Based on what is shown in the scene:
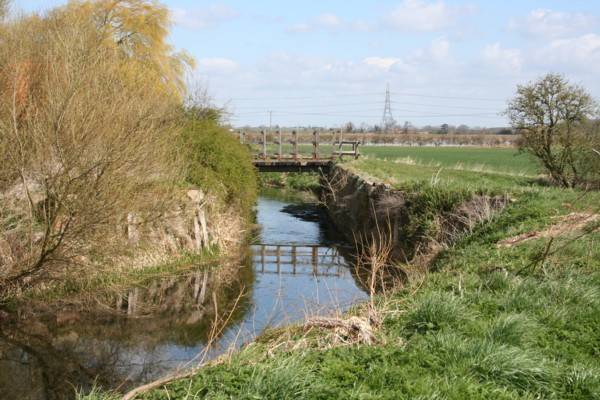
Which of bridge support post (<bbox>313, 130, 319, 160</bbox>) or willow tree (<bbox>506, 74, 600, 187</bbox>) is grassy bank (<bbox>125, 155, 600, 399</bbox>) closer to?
willow tree (<bbox>506, 74, 600, 187</bbox>)

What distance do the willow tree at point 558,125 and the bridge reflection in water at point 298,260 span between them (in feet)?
27.5

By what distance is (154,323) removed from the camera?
40.3 feet

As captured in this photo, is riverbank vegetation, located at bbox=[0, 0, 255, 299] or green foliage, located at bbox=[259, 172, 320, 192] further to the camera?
green foliage, located at bbox=[259, 172, 320, 192]

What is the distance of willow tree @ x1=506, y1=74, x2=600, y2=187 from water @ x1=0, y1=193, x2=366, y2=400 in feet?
28.9

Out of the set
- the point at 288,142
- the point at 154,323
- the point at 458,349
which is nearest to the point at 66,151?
the point at 154,323

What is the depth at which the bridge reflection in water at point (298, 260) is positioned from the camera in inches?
688

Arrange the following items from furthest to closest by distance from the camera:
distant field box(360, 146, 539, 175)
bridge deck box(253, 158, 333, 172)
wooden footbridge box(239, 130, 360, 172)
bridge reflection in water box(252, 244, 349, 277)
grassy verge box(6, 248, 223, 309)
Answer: distant field box(360, 146, 539, 175)
wooden footbridge box(239, 130, 360, 172)
bridge deck box(253, 158, 333, 172)
bridge reflection in water box(252, 244, 349, 277)
grassy verge box(6, 248, 223, 309)

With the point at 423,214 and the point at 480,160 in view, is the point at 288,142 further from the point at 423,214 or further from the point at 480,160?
the point at 480,160

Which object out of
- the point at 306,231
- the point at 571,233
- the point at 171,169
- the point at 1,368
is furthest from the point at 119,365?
the point at 306,231

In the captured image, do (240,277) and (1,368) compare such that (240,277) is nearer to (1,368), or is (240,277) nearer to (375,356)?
(1,368)

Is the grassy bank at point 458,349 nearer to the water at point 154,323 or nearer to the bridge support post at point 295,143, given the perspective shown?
the water at point 154,323

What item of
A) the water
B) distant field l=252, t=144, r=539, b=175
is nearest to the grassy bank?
→ the water

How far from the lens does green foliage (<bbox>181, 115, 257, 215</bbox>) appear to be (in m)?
19.1

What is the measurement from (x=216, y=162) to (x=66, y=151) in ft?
32.8
